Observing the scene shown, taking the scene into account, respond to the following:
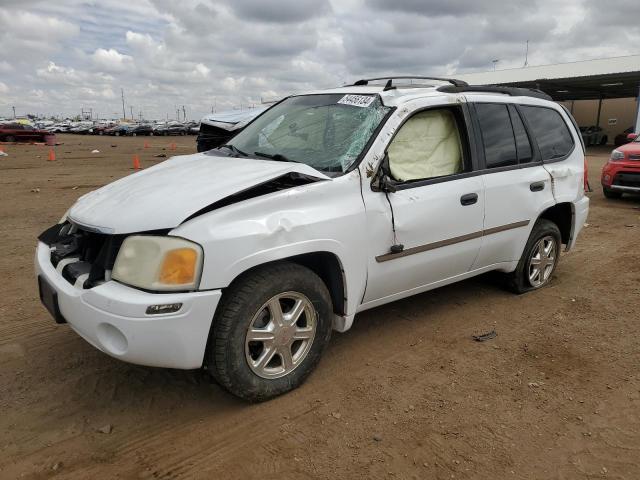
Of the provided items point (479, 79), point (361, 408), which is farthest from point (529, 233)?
point (479, 79)

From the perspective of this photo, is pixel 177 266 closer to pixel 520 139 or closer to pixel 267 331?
pixel 267 331

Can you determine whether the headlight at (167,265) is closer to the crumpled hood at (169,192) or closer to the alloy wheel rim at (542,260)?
the crumpled hood at (169,192)

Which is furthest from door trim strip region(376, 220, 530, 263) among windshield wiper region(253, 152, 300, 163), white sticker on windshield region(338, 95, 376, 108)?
white sticker on windshield region(338, 95, 376, 108)

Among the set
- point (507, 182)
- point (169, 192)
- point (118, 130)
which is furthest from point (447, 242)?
point (118, 130)

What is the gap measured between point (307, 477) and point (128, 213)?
1.63m

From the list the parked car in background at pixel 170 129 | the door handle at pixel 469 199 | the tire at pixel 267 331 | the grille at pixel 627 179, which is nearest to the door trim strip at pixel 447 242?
the door handle at pixel 469 199

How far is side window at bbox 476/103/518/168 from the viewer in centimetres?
397

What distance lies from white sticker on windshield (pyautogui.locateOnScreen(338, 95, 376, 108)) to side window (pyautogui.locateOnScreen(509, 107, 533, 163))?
1417 mm

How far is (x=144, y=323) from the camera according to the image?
2465mm

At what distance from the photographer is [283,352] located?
2959 mm

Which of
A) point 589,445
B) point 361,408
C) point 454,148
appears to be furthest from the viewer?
point 454,148

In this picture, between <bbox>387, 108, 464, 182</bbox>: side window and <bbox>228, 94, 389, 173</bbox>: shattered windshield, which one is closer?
<bbox>228, 94, 389, 173</bbox>: shattered windshield

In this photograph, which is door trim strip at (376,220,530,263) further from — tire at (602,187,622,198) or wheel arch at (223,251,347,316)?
tire at (602,187,622,198)

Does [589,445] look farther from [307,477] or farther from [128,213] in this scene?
[128,213]
